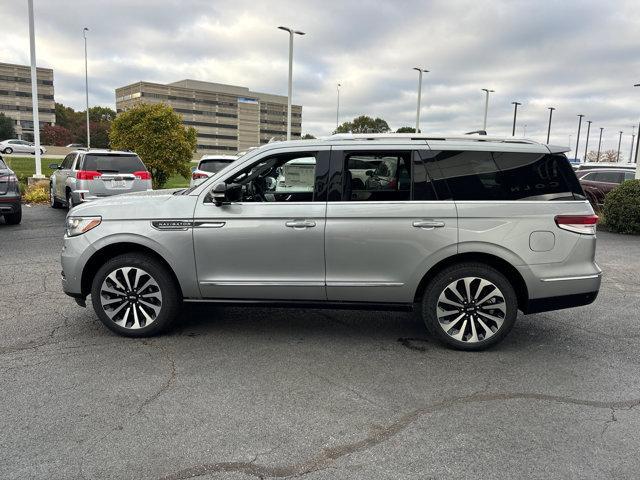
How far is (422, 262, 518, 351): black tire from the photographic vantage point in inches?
177

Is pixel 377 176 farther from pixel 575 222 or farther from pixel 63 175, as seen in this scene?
pixel 63 175

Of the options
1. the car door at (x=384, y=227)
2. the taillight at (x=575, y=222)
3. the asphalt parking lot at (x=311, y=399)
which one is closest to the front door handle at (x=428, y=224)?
the car door at (x=384, y=227)

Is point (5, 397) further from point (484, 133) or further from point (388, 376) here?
point (484, 133)

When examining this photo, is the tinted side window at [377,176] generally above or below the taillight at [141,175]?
above

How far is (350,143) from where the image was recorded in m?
4.66

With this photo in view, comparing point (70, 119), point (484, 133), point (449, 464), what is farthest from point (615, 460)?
point (70, 119)

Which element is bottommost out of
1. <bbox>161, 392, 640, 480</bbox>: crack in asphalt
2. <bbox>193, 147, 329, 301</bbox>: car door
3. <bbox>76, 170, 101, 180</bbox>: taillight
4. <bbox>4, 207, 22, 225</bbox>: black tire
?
<bbox>161, 392, 640, 480</bbox>: crack in asphalt

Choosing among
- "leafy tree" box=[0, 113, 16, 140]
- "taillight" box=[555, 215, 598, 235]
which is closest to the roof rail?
"taillight" box=[555, 215, 598, 235]

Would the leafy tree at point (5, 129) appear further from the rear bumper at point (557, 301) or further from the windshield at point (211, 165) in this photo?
the rear bumper at point (557, 301)

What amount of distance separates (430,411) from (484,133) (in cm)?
272

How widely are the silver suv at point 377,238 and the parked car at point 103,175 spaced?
27.2 feet

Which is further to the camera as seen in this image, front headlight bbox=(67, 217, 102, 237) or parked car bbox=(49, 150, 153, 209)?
parked car bbox=(49, 150, 153, 209)

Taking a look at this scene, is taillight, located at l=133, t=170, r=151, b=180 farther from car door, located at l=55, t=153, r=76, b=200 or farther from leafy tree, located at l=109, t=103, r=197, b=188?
leafy tree, located at l=109, t=103, r=197, b=188

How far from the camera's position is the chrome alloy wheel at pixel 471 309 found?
14.8 ft
